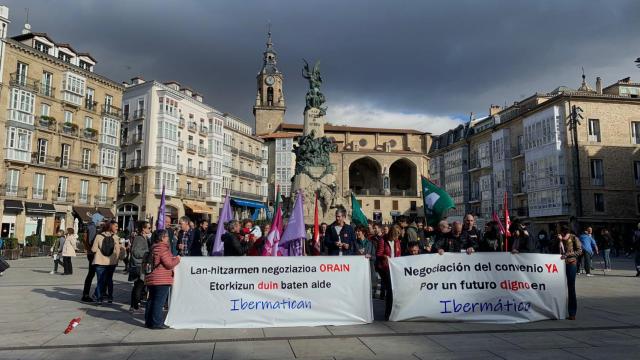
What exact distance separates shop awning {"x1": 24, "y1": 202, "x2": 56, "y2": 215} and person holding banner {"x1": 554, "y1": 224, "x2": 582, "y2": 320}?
41210mm

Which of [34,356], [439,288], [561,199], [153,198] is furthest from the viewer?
[153,198]

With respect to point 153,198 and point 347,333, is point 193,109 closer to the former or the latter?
point 153,198

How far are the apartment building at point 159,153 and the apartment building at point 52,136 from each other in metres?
4.01

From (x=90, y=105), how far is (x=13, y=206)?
13.4m

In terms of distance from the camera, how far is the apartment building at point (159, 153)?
172ft

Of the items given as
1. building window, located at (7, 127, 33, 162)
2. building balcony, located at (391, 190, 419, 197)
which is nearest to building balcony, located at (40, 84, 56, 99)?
building window, located at (7, 127, 33, 162)

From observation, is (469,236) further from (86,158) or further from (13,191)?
(86,158)

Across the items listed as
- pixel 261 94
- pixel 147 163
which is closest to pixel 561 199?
pixel 147 163

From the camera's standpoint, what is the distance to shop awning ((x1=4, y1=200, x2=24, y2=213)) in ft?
122

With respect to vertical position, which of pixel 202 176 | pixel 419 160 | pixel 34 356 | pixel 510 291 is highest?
pixel 419 160

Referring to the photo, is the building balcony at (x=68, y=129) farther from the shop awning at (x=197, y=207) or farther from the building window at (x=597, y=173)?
the building window at (x=597, y=173)

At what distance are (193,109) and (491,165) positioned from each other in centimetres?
3931

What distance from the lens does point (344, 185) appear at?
253 ft

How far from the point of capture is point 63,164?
43312mm
